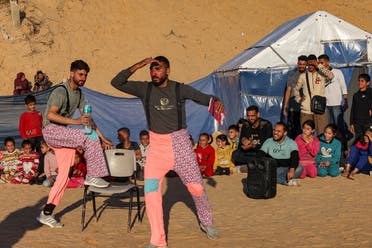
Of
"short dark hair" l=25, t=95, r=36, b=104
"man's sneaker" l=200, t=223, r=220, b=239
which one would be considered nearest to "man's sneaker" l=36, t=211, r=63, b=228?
"man's sneaker" l=200, t=223, r=220, b=239

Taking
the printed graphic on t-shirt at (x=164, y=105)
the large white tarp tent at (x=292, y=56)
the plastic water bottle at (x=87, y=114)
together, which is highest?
the large white tarp tent at (x=292, y=56)

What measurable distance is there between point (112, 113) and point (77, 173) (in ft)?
11.8

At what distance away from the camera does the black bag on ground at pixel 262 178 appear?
34.6 ft

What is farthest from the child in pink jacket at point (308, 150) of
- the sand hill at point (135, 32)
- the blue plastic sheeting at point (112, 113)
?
the sand hill at point (135, 32)

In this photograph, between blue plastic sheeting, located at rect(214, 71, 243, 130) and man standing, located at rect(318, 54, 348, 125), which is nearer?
man standing, located at rect(318, 54, 348, 125)

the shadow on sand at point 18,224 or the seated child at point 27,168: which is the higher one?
the seated child at point 27,168

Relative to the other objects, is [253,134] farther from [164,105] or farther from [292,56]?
[164,105]

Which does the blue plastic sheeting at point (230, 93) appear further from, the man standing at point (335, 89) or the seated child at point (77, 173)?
the seated child at point (77, 173)

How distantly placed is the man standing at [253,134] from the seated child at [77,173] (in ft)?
9.18

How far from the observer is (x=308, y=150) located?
12.3 m

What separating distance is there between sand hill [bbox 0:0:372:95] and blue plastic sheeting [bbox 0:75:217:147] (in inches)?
427

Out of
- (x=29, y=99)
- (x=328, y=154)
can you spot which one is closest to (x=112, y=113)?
(x=29, y=99)

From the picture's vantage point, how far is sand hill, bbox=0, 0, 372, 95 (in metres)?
28.9

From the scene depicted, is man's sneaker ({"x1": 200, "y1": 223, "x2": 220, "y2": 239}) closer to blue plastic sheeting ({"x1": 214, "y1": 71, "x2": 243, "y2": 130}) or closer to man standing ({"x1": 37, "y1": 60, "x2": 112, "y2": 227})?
man standing ({"x1": 37, "y1": 60, "x2": 112, "y2": 227})
